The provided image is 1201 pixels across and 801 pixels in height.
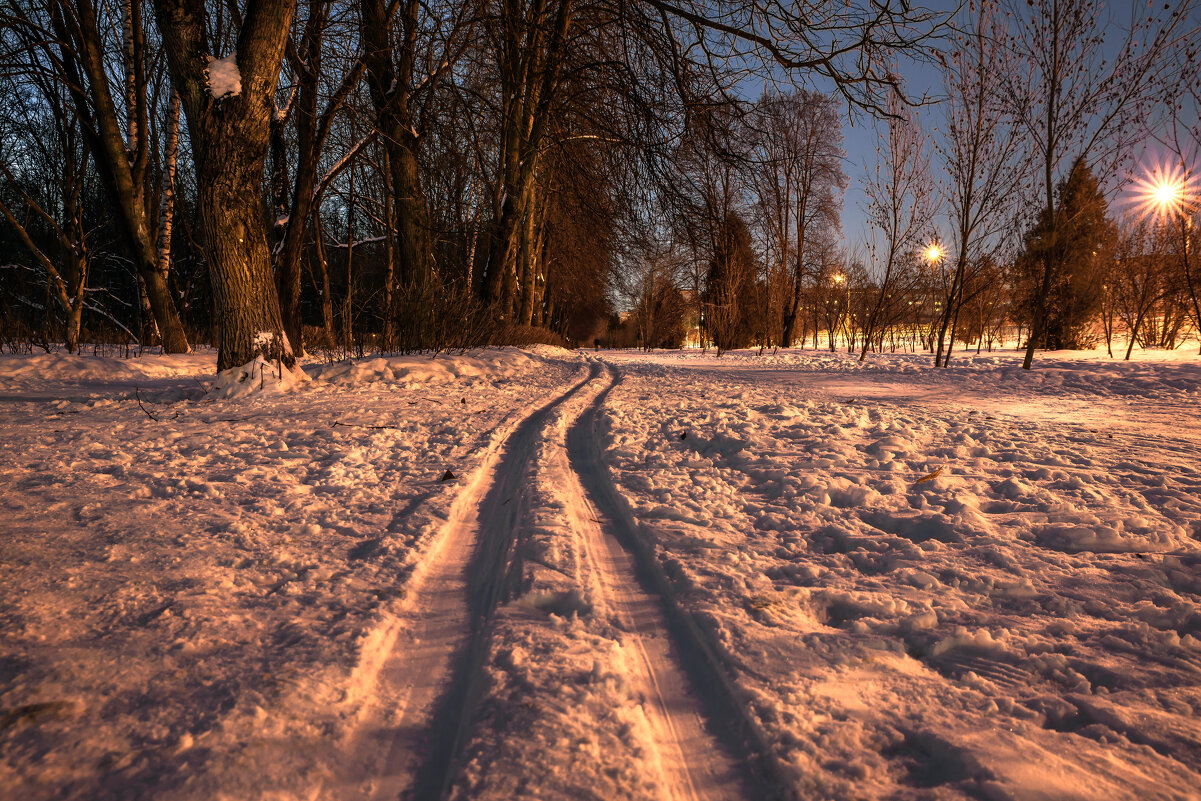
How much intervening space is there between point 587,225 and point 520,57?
12.5 feet

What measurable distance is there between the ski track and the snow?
5.90m

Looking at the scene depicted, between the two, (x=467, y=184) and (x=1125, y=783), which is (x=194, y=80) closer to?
(x=1125, y=783)

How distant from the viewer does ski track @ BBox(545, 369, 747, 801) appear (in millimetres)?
1224

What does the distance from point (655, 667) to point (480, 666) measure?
1.71 ft

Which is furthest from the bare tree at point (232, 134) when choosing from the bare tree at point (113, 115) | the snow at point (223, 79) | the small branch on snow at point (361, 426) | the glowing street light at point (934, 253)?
the glowing street light at point (934, 253)

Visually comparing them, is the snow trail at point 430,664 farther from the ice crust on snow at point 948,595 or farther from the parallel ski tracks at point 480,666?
the ice crust on snow at point 948,595

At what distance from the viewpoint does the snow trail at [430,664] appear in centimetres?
121

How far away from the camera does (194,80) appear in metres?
5.75

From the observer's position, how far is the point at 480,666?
1.56 metres

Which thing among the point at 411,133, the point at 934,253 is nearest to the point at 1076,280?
the point at 934,253

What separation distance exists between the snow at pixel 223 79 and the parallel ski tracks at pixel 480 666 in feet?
18.5

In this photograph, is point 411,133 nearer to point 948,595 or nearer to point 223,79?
point 223,79

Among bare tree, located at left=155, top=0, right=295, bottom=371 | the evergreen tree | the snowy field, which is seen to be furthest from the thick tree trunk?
the evergreen tree

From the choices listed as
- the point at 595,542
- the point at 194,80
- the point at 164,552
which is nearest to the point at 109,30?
the point at 194,80
